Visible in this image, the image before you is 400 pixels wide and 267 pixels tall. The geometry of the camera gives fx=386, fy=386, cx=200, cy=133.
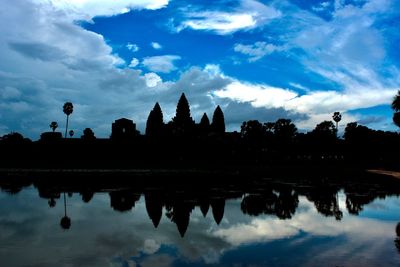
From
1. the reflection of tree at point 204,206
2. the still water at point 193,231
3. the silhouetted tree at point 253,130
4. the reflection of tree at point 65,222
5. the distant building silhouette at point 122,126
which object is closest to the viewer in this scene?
the still water at point 193,231

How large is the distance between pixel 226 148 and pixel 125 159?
21645 millimetres

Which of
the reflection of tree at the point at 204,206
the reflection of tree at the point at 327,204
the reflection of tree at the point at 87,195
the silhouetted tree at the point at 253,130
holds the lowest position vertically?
the reflection of tree at the point at 327,204

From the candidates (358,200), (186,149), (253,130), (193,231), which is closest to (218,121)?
(253,130)

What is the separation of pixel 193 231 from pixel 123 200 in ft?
33.0

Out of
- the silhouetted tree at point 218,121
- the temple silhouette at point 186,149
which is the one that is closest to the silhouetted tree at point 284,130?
the temple silhouette at point 186,149

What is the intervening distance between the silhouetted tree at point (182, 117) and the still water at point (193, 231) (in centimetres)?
6519

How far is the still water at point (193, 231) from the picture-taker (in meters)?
10.9

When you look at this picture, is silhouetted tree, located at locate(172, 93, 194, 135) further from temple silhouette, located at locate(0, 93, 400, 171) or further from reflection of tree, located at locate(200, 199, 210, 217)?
reflection of tree, located at locate(200, 199, 210, 217)

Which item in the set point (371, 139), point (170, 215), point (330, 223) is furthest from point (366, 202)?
point (371, 139)

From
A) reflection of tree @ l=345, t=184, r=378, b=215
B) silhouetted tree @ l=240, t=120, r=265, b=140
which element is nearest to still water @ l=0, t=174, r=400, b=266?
reflection of tree @ l=345, t=184, r=378, b=215

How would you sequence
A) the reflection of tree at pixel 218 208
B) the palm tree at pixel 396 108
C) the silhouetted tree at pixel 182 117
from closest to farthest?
the reflection of tree at pixel 218 208 → the palm tree at pixel 396 108 → the silhouetted tree at pixel 182 117

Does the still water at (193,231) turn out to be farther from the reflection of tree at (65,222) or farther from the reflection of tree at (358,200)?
the reflection of tree at (358,200)

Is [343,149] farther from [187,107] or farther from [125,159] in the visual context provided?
[125,159]

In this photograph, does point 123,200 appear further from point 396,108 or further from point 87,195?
point 396,108
